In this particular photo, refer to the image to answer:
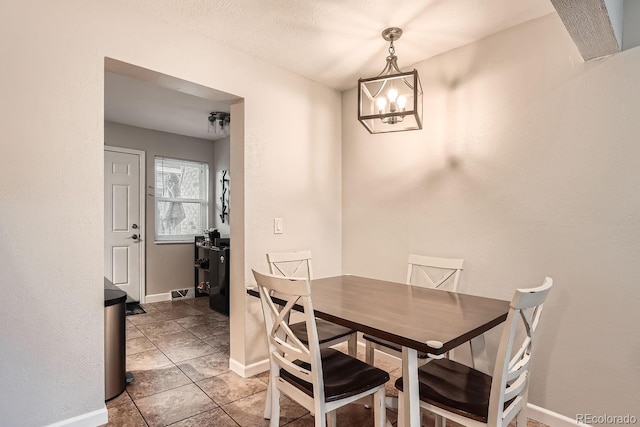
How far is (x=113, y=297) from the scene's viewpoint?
7.27ft

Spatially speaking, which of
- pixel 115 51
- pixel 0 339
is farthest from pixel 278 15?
pixel 0 339

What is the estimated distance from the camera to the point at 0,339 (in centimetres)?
166

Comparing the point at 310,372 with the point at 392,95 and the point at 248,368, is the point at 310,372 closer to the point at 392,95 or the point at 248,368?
the point at 248,368

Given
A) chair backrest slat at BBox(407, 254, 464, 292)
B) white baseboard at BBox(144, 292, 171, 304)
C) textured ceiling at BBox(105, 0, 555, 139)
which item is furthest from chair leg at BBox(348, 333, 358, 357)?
white baseboard at BBox(144, 292, 171, 304)

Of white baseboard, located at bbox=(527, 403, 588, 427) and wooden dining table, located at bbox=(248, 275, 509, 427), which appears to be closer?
wooden dining table, located at bbox=(248, 275, 509, 427)

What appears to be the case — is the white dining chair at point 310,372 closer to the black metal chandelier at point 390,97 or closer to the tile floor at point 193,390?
the tile floor at point 193,390

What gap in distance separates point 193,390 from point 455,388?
1.74 meters

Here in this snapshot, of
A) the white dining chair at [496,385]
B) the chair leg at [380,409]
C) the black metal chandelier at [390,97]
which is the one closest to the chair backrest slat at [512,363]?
the white dining chair at [496,385]

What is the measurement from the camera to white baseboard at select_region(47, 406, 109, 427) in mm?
1826

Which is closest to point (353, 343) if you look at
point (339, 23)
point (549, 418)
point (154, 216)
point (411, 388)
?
point (411, 388)

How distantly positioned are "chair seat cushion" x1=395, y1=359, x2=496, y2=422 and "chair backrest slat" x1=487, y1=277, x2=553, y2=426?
0.24ft

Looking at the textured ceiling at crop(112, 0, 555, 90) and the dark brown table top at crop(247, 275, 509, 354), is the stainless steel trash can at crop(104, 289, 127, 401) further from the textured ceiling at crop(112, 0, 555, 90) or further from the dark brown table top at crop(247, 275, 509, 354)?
the textured ceiling at crop(112, 0, 555, 90)

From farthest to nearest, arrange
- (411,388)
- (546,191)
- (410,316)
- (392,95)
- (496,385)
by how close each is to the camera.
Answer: (546,191), (392,95), (410,316), (411,388), (496,385)

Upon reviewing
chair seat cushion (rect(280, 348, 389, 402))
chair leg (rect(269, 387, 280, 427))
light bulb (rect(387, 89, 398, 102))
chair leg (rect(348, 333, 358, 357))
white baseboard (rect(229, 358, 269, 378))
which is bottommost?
white baseboard (rect(229, 358, 269, 378))
